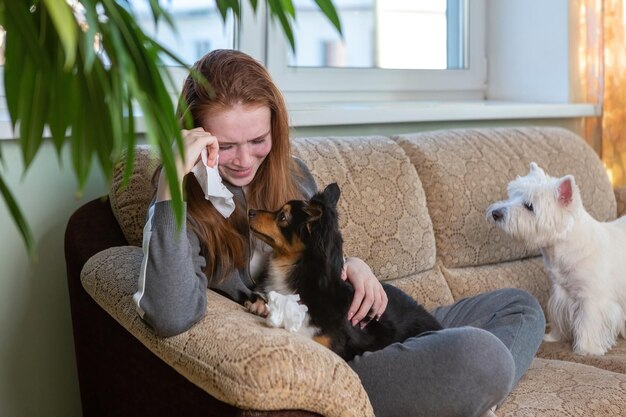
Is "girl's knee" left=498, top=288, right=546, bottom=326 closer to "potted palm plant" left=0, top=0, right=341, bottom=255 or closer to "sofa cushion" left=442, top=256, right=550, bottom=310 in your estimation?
"sofa cushion" left=442, top=256, right=550, bottom=310

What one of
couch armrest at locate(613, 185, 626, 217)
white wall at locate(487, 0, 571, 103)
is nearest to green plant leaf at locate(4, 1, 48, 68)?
couch armrest at locate(613, 185, 626, 217)

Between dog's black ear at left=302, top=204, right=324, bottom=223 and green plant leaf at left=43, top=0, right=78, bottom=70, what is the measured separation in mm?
1054

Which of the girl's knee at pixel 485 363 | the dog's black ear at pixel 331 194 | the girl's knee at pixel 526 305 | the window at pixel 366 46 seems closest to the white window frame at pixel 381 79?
the window at pixel 366 46

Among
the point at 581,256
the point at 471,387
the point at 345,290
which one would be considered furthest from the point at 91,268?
the point at 581,256

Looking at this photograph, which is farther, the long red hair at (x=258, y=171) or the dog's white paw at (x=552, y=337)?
the dog's white paw at (x=552, y=337)

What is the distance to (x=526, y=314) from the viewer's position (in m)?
2.13

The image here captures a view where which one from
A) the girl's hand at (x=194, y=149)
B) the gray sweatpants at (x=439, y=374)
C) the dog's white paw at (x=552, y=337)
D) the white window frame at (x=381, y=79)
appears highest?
the white window frame at (x=381, y=79)

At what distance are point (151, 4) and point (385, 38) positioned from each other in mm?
2828

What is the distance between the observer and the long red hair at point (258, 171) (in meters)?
1.74

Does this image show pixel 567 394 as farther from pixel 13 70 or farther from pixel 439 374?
pixel 13 70

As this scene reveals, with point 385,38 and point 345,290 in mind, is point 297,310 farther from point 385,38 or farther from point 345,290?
point 385,38

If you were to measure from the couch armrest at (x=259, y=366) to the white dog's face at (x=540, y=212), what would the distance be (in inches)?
44.2

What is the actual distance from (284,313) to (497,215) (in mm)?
1110

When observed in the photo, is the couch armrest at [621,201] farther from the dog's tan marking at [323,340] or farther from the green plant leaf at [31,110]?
the green plant leaf at [31,110]
